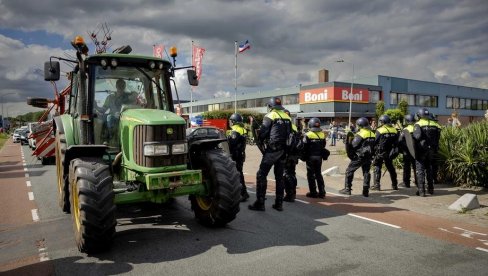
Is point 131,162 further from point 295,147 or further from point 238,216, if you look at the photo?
point 295,147

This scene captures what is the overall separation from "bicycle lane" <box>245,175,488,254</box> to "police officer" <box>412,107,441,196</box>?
152cm

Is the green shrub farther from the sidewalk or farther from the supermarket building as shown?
the supermarket building

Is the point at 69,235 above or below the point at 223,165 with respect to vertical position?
below

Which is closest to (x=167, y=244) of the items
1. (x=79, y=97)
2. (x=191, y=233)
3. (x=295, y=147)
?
(x=191, y=233)

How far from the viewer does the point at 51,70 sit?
5.67 m

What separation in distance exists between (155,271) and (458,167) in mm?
8828

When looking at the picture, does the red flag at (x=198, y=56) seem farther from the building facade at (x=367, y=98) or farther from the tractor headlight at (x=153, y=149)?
the tractor headlight at (x=153, y=149)

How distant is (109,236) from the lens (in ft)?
15.1

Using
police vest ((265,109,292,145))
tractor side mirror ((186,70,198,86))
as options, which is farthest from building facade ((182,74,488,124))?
tractor side mirror ((186,70,198,86))

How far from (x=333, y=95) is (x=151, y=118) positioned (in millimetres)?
41270

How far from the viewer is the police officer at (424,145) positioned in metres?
8.75

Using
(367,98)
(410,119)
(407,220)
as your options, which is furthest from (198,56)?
(367,98)

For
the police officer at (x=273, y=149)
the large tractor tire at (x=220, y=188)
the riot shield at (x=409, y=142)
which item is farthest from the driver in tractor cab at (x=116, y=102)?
the riot shield at (x=409, y=142)

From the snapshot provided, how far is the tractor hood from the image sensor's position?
4.98 metres
